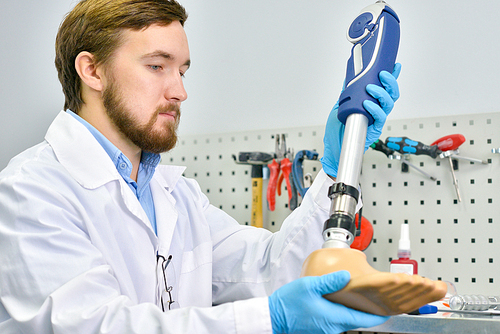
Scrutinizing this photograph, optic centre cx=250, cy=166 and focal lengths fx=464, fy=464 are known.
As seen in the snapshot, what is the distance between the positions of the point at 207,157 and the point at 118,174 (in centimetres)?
112

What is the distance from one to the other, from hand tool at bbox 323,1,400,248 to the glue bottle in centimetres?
81

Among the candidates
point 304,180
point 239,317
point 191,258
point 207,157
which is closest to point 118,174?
point 191,258

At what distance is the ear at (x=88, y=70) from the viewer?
111cm

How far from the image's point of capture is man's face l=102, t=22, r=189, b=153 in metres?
1.07

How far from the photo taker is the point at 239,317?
0.69 metres

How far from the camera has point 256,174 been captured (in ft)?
6.25

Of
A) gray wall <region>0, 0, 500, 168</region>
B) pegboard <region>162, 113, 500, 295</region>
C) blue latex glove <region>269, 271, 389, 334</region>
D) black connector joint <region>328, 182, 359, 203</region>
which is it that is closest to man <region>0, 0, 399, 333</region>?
blue latex glove <region>269, 271, 389, 334</region>

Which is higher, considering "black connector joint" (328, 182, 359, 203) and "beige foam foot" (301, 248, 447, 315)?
"black connector joint" (328, 182, 359, 203)

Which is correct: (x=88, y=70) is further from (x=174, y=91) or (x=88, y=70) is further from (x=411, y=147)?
(x=411, y=147)

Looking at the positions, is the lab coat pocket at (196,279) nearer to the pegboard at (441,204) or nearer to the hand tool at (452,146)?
the pegboard at (441,204)

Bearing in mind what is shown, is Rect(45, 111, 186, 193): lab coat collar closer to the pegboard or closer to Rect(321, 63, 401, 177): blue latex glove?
Rect(321, 63, 401, 177): blue latex glove

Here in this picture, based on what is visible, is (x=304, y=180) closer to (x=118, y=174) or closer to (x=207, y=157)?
(x=207, y=157)

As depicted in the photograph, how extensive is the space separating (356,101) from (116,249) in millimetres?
544

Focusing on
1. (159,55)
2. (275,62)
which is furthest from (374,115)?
(275,62)
